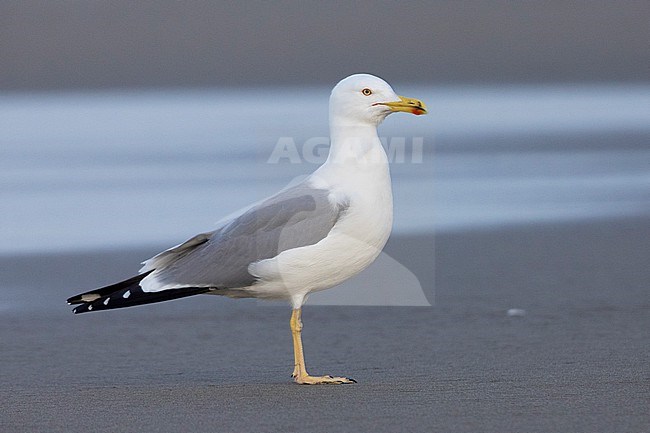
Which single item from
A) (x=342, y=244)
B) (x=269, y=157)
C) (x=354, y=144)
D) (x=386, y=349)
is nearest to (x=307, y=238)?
(x=342, y=244)

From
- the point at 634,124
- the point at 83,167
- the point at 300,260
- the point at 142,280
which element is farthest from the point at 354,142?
the point at 634,124

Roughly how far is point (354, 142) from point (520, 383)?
1310mm

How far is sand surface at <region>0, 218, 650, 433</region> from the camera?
4902 mm

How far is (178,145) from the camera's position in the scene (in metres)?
12.2

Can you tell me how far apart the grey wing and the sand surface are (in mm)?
448

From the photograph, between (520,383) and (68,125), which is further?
(68,125)

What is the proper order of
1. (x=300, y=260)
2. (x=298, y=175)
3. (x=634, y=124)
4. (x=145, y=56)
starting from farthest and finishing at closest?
(x=145, y=56) → (x=634, y=124) → (x=298, y=175) → (x=300, y=260)

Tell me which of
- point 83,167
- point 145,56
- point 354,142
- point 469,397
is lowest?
point 469,397

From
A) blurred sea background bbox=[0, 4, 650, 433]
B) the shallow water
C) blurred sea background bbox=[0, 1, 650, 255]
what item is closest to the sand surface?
blurred sea background bbox=[0, 4, 650, 433]

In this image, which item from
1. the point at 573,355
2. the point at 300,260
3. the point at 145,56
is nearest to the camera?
the point at 300,260

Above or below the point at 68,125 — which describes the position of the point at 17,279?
below

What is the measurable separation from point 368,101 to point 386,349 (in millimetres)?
1293

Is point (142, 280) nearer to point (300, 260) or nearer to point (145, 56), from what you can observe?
point (300, 260)

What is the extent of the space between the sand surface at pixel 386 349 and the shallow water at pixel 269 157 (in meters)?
0.55
